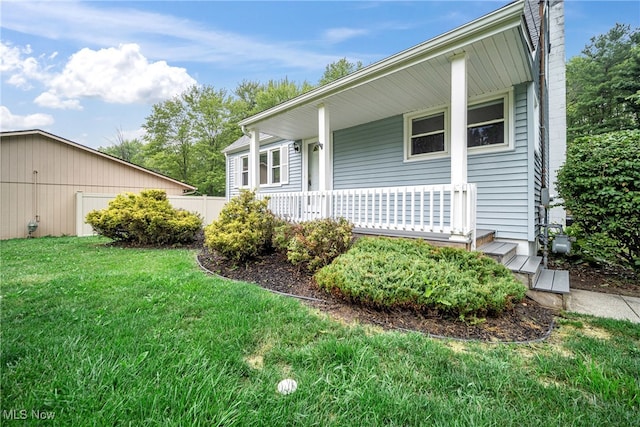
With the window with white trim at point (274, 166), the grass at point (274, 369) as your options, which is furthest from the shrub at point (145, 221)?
the grass at point (274, 369)

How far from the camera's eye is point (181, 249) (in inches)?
247

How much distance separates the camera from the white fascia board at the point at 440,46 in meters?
3.20

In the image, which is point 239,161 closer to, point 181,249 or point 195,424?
point 181,249

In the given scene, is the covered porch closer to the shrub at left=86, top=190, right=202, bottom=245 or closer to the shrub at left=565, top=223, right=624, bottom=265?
the shrub at left=565, top=223, right=624, bottom=265

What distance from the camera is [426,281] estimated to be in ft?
8.76

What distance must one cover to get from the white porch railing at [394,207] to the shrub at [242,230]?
799mm

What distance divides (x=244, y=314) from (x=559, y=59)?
35.0 feet

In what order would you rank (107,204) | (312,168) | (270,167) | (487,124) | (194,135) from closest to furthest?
(487,124), (312,168), (107,204), (270,167), (194,135)

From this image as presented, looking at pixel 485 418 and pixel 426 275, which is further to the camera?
pixel 426 275

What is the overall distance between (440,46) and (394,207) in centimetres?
241

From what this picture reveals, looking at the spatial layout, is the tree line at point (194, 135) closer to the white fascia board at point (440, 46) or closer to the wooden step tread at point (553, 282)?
the white fascia board at point (440, 46)

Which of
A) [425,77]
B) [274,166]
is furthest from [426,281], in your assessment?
[274,166]

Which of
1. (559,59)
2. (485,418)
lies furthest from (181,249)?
(559,59)

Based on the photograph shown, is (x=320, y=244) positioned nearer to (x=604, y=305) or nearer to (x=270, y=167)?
(x=604, y=305)
